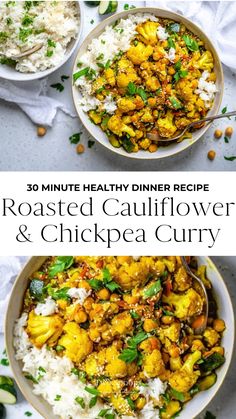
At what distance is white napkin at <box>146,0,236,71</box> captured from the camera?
338 cm

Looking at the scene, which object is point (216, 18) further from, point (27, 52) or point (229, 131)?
point (27, 52)

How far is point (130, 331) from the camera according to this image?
299 centimetres

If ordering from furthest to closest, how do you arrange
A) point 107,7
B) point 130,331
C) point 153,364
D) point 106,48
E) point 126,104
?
1. point 107,7
2. point 106,48
3. point 126,104
4. point 130,331
5. point 153,364

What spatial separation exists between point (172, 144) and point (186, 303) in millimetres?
857

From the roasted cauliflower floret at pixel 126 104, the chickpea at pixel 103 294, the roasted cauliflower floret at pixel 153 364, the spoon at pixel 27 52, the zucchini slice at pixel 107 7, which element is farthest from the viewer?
the zucchini slice at pixel 107 7

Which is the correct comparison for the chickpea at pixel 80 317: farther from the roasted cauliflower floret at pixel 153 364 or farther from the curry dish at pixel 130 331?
the roasted cauliflower floret at pixel 153 364

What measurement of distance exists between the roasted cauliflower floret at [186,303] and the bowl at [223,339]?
0.40ft

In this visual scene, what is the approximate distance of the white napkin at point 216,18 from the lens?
133 inches

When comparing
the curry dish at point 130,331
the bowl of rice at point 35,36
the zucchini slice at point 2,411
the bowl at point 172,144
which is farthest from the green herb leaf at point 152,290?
the bowl of rice at point 35,36

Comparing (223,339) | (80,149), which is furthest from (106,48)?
(223,339)

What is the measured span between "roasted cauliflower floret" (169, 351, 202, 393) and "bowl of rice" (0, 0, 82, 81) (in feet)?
5.46

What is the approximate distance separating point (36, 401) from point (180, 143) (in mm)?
1526

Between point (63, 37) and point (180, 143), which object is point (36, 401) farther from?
point (63, 37)

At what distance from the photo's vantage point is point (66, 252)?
320cm
